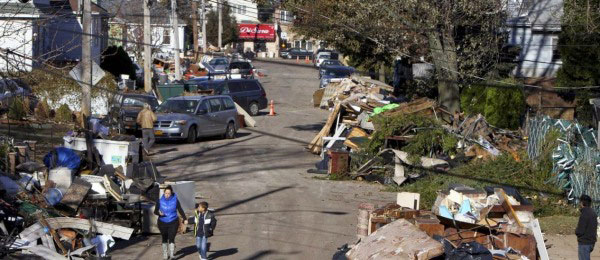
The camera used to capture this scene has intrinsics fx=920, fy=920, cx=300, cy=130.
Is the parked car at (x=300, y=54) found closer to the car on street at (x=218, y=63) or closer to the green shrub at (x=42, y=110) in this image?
the car on street at (x=218, y=63)

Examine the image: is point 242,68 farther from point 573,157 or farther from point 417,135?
point 573,157

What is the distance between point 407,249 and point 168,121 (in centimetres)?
1872

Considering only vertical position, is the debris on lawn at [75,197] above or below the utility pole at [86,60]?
below

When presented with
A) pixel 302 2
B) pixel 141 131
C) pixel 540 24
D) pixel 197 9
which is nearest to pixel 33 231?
pixel 141 131

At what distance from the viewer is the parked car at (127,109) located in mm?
30562

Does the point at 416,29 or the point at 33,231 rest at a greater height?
the point at 416,29

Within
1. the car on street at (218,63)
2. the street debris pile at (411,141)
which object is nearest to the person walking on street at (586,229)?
the street debris pile at (411,141)

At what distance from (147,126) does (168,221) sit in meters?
13.8

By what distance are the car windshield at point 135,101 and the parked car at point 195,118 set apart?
2008 mm

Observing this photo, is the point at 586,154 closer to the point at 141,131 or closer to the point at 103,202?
the point at 103,202

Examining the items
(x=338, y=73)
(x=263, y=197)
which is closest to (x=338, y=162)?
(x=263, y=197)

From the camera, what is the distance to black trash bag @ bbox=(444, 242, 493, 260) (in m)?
13.2

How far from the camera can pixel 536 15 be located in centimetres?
4034

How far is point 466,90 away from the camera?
1312 inches
